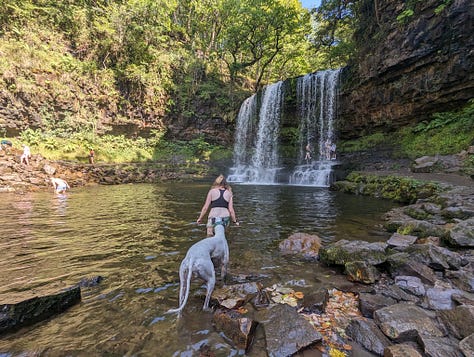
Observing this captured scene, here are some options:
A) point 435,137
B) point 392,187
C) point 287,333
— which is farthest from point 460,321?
point 435,137

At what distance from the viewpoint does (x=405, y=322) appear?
2639 mm

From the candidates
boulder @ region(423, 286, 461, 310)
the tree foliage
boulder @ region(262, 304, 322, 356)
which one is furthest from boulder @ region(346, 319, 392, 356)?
the tree foliage

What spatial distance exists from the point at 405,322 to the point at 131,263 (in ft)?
14.1

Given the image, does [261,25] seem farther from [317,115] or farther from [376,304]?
[376,304]

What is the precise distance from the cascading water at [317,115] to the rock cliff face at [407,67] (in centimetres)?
112

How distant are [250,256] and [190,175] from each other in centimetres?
1871

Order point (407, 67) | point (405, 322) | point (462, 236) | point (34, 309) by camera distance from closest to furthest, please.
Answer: point (405, 322) → point (34, 309) → point (462, 236) → point (407, 67)

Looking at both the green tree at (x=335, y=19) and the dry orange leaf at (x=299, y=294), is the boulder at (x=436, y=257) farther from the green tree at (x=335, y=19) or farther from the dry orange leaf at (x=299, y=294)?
the green tree at (x=335, y=19)

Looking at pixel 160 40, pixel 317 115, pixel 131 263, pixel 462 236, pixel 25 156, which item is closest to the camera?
pixel 131 263

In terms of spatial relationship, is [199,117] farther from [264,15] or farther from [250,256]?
[250,256]

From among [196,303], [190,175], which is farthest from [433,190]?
[190,175]

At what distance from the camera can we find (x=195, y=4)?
33.1 metres

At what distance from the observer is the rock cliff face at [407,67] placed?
48.9 feet

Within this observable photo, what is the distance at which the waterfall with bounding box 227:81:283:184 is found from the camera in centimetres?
2517
